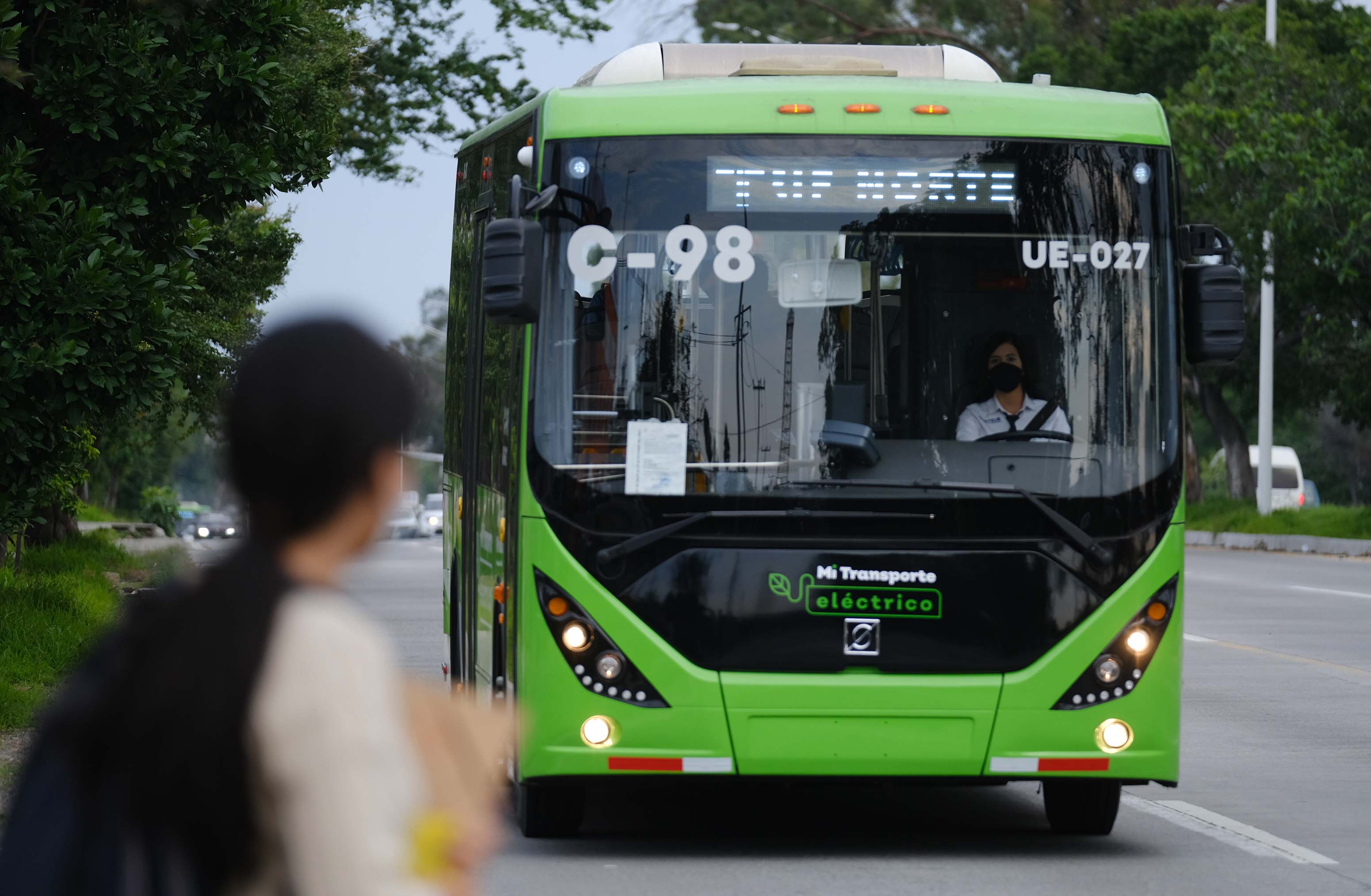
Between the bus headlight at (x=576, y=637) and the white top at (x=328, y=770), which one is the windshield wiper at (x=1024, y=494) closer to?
the bus headlight at (x=576, y=637)

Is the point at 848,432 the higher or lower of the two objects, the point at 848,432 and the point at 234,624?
the higher

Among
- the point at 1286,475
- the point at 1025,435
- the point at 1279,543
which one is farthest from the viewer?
the point at 1286,475

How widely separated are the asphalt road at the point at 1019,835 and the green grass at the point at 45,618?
2.33 meters

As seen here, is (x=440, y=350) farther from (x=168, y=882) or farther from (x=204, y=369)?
(x=168, y=882)

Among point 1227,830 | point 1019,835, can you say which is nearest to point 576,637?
point 1019,835

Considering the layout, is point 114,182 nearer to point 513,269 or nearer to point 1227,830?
point 513,269

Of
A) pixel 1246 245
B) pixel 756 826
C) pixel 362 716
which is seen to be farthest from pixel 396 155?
pixel 362 716

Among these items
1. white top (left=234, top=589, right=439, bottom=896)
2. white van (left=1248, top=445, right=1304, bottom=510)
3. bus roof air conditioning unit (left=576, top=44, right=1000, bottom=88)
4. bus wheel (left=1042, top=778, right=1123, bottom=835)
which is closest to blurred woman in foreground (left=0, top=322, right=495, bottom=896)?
white top (left=234, top=589, right=439, bottom=896)

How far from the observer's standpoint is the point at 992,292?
8.22m

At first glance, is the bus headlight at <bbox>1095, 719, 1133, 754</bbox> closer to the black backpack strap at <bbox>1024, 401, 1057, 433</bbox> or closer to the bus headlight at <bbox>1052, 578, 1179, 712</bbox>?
the bus headlight at <bbox>1052, 578, 1179, 712</bbox>

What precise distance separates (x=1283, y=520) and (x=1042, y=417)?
116ft

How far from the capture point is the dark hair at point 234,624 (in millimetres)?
2182

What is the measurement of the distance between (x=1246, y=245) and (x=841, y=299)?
1300 inches

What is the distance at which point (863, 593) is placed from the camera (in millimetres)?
8023
